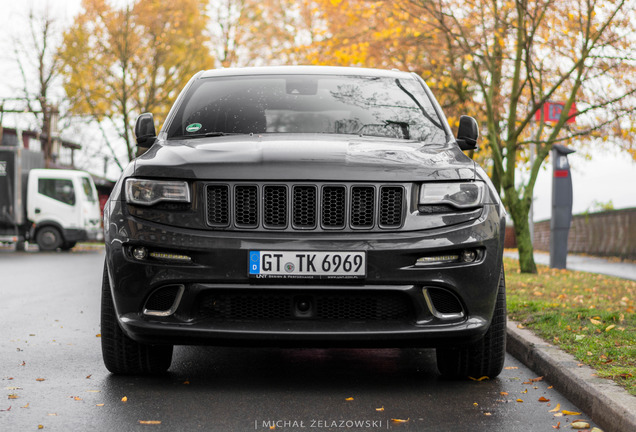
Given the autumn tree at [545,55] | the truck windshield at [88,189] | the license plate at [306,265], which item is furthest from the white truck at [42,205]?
the license plate at [306,265]

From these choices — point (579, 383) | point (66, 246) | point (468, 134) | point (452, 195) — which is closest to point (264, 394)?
point (452, 195)

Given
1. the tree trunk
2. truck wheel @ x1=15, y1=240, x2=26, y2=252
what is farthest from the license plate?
truck wheel @ x1=15, y1=240, x2=26, y2=252

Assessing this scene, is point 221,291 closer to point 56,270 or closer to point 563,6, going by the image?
point 563,6

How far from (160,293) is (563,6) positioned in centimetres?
1011

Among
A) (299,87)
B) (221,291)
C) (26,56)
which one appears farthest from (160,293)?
(26,56)

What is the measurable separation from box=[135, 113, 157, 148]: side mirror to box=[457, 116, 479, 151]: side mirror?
6.41 ft

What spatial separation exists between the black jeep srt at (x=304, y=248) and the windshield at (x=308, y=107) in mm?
728

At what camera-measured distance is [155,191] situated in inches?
173

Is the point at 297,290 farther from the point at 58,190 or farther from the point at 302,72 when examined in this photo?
the point at 58,190

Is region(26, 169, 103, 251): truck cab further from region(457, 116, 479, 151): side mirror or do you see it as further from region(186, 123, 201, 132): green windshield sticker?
region(457, 116, 479, 151): side mirror

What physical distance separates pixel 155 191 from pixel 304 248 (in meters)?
0.84

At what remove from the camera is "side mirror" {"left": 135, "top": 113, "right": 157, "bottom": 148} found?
18.0 feet

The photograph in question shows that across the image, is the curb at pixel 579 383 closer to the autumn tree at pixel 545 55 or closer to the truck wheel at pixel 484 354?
the truck wheel at pixel 484 354

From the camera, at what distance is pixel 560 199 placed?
16.1 m
